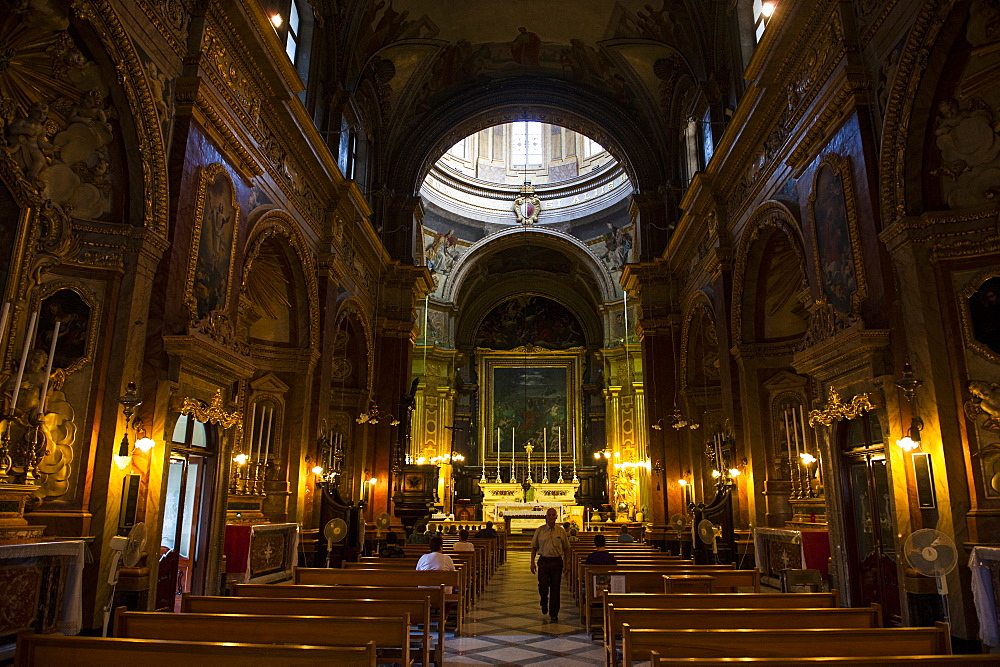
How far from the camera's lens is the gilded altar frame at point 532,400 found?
34031mm

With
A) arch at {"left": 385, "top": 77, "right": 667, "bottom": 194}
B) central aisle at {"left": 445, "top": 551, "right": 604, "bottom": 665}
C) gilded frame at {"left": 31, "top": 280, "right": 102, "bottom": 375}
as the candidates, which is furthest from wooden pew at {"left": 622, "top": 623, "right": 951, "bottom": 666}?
arch at {"left": 385, "top": 77, "right": 667, "bottom": 194}

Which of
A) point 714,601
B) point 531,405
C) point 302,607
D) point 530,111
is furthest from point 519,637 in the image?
point 531,405

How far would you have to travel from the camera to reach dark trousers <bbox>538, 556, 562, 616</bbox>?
9.76m

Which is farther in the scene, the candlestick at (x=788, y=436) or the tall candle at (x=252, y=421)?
the tall candle at (x=252, y=421)

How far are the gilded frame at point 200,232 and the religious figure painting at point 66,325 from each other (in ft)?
4.08

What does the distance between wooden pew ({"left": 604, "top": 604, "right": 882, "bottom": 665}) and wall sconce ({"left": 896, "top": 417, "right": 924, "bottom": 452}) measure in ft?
8.70

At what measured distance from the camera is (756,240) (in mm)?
12672

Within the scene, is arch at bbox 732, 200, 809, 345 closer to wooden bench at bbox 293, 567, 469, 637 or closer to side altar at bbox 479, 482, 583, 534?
wooden bench at bbox 293, 567, 469, 637

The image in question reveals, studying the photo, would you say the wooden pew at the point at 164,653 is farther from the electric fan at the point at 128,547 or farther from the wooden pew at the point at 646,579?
the wooden pew at the point at 646,579

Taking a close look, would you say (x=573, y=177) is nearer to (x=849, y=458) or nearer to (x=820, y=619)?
(x=849, y=458)

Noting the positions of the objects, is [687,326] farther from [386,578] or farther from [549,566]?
[386,578]

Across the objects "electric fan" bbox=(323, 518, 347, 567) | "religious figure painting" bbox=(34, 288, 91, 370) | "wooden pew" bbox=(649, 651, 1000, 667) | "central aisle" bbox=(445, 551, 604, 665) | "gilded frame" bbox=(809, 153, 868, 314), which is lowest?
"central aisle" bbox=(445, 551, 604, 665)

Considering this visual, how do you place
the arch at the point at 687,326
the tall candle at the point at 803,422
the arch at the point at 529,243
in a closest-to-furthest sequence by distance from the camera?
the tall candle at the point at 803,422 < the arch at the point at 687,326 < the arch at the point at 529,243

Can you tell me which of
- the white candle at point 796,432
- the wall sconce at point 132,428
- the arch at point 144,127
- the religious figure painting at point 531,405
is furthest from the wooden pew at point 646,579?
the religious figure painting at point 531,405
